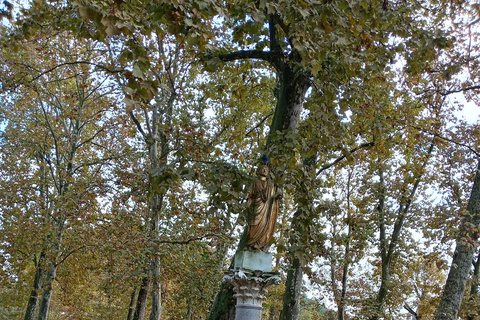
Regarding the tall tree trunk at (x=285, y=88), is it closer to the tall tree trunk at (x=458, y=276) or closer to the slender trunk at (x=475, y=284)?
the tall tree trunk at (x=458, y=276)

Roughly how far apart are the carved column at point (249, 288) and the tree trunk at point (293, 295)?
16.9ft

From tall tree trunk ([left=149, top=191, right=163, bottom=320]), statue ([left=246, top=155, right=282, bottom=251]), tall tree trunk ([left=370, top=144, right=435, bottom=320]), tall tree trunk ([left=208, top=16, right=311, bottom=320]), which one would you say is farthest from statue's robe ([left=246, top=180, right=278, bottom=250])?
tall tree trunk ([left=370, top=144, right=435, bottom=320])

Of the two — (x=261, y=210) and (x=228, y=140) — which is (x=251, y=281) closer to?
(x=261, y=210)

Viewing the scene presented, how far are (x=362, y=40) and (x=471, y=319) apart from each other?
47.1 ft

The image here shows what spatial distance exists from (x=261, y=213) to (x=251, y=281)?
3.37ft

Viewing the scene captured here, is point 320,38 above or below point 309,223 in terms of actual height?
above

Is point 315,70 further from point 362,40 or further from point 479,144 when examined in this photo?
point 479,144

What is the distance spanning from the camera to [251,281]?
640 cm

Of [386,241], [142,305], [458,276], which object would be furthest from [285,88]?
[386,241]

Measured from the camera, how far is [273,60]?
8.06m

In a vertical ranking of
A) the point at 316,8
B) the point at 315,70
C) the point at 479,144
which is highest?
the point at 479,144

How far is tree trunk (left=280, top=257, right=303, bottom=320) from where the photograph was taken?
37.6 ft

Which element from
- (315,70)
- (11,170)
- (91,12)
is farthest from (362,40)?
(11,170)

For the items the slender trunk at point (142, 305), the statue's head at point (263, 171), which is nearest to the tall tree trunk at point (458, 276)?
the statue's head at point (263, 171)
